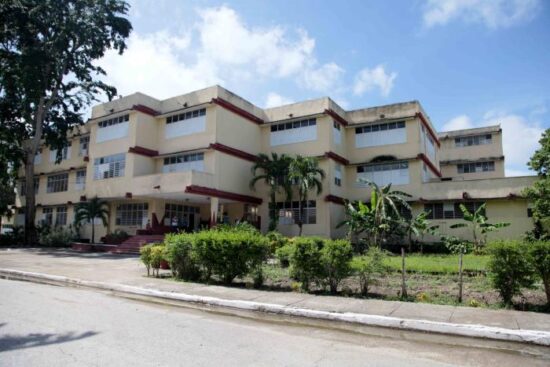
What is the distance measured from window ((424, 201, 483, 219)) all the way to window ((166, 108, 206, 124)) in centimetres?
1669

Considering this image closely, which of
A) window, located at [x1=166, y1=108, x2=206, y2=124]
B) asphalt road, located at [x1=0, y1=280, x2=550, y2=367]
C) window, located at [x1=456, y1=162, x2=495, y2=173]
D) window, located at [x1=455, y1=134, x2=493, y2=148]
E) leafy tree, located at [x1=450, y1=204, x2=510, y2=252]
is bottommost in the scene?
asphalt road, located at [x1=0, y1=280, x2=550, y2=367]

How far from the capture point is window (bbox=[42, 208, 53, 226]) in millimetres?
39281

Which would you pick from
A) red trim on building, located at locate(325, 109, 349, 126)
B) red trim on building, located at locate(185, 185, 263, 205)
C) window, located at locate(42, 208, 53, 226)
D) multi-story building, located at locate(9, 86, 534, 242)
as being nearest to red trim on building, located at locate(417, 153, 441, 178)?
multi-story building, located at locate(9, 86, 534, 242)

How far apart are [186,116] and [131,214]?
333 inches

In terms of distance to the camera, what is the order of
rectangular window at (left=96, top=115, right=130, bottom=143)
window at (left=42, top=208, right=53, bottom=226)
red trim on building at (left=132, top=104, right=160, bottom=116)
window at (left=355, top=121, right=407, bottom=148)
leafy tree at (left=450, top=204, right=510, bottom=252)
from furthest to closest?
window at (left=42, top=208, right=53, bottom=226) → rectangular window at (left=96, top=115, right=130, bottom=143) → red trim on building at (left=132, top=104, right=160, bottom=116) → window at (left=355, top=121, right=407, bottom=148) → leafy tree at (left=450, top=204, right=510, bottom=252)

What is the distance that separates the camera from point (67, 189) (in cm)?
3781

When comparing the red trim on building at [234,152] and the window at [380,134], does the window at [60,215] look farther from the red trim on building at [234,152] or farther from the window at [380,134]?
the window at [380,134]

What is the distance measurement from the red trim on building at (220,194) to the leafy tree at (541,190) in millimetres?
17232

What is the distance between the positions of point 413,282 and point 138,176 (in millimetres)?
21833

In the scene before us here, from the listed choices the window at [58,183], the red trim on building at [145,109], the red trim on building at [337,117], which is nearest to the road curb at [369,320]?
the red trim on building at [145,109]

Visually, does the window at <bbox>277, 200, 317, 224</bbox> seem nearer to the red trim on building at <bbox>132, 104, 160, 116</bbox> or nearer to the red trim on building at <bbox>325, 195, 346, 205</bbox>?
the red trim on building at <bbox>325, 195, 346, 205</bbox>

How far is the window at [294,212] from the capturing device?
2900 centimetres

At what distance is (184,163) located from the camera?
29.9 meters

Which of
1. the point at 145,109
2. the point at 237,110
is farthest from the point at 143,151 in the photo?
the point at 237,110
